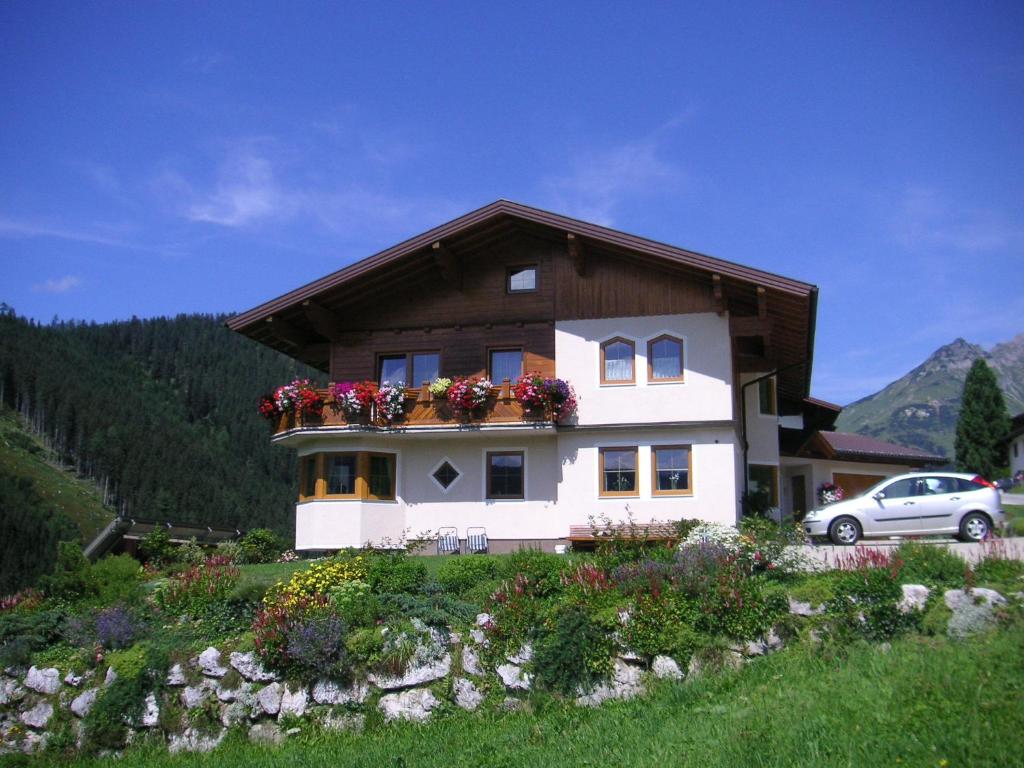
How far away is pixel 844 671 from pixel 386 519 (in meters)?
15.0

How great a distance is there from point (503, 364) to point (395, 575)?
380 inches

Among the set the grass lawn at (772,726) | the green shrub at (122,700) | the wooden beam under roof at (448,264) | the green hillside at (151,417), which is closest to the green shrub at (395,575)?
the grass lawn at (772,726)

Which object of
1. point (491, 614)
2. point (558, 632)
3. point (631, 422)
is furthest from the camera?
point (631, 422)

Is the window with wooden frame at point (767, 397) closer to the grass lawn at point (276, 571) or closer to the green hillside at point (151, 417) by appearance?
the grass lawn at point (276, 571)

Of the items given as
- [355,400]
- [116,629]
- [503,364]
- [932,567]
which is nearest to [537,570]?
[932,567]

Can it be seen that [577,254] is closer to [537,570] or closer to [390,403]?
[390,403]

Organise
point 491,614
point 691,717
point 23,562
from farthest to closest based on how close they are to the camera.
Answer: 1. point 23,562
2. point 491,614
3. point 691,717

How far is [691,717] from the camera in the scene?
10836 millimetres

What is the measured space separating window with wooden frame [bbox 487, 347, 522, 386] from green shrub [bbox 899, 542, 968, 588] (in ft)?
40.5

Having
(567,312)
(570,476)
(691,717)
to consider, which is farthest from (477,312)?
(691,717)

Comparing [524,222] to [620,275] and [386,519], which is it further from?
[386,519]

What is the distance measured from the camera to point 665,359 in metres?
23.7

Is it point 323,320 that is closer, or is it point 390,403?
point 390,403

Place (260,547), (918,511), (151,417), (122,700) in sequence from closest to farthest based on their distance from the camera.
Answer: (122,700) < (918,511) < (260,547) < (151,417)
